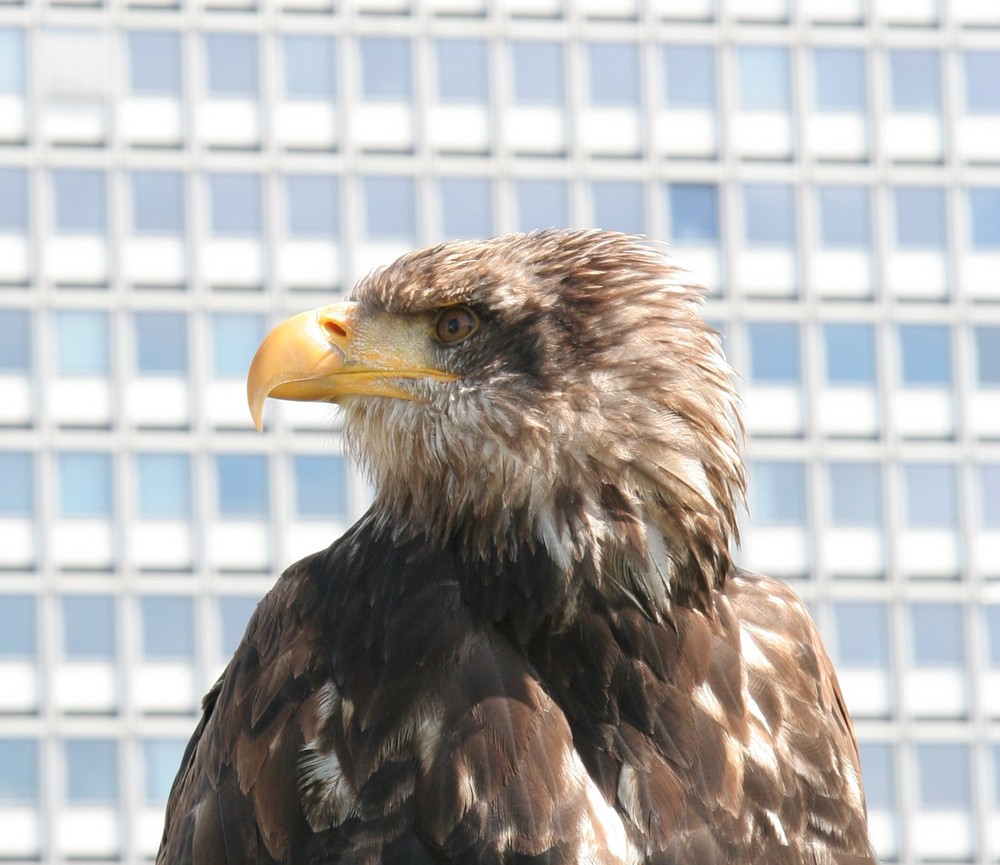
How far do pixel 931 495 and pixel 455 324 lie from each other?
5236 centimetres

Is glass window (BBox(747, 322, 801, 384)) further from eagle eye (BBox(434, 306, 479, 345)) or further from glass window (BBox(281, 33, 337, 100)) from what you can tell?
eagle eye (BBox(434, 306, 479, 345))

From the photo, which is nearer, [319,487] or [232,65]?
[319,487]

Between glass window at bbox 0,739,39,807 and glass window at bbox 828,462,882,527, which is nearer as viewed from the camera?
glass window at bbox 0,739,39,807

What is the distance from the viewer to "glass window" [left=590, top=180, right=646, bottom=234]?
175 feet

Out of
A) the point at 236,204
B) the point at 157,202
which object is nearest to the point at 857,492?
the point at 236,204

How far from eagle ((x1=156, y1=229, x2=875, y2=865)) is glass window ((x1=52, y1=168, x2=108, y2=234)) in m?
49.9

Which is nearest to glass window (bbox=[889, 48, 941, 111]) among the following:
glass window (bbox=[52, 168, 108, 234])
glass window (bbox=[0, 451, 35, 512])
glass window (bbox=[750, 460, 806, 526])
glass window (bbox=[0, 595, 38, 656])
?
glass window (bbox=[750, 460, 806, 526])

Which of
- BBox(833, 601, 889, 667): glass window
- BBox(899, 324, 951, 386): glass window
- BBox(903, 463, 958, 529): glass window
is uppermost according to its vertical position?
BBox(899, 324, 951, 386): glass window

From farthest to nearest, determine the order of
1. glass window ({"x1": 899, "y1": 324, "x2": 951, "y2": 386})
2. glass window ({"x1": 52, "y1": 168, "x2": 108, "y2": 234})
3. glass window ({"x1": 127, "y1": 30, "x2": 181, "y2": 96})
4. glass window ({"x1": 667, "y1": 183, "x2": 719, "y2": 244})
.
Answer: glass window ({"x1": 899, "y1": 324, "x2": 951, "y2": 386}) < glass window ({"x1": 667, "y1": 183, "x2": 719, "y2": 244}) < glass window ({"x1": 127, "y1": 30, "x2": 181, "y2": 96}) < glass window ({"x1": 52, "y1": 168, "x2": 108, "y2": 234})

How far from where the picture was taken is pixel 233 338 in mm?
51594

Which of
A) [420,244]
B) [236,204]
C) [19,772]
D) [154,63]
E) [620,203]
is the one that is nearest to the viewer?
[19,772]

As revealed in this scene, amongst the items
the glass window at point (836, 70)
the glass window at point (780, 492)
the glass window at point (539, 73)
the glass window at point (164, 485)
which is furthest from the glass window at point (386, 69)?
the glass window at point (780, 492)

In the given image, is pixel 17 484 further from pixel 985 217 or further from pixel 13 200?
pixel 985 217

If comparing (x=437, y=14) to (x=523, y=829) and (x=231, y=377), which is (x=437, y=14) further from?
(x=523, y=829)
